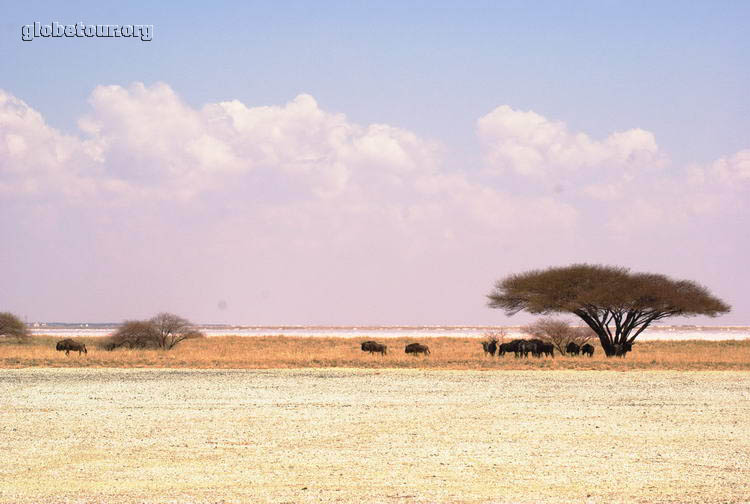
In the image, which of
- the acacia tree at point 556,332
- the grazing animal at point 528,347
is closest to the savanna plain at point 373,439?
the grazing animal at point 528,347

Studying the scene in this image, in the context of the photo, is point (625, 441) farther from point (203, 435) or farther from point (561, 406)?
point (203, 435)

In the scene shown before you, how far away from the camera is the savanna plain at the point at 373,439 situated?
10875 millimetres

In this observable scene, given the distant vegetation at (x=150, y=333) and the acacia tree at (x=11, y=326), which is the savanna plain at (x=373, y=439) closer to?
the distant vegetation at (x=150, y=333)

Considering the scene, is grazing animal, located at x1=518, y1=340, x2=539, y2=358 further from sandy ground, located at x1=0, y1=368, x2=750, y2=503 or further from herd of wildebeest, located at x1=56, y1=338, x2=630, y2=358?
sandy ground, located at x1=0, y1=368, x2=750, y2=503

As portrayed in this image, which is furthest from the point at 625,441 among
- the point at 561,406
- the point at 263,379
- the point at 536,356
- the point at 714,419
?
the point at 536,356

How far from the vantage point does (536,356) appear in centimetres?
4534

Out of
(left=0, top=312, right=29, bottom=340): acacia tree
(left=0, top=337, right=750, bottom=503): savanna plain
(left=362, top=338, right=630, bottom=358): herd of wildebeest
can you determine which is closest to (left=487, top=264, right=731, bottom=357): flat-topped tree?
(left=362, top=338, right=630, bottom=358): herd of wildebeest

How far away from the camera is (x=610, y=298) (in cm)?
4897

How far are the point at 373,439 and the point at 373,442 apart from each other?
1.21ft

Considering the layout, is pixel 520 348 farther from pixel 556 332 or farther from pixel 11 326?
pixel 11 326

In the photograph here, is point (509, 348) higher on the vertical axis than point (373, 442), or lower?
higher

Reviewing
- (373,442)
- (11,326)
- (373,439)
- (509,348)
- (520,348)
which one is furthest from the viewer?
(11,326)

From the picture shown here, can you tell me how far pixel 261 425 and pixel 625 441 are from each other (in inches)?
273

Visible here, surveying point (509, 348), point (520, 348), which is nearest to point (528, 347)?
point (520, 348)
